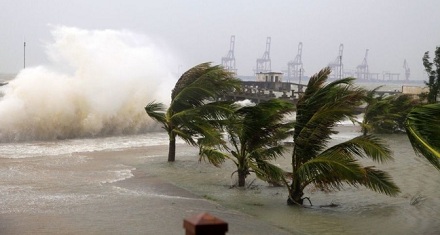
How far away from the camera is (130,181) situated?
39.9 ft

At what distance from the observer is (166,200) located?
33.2ft

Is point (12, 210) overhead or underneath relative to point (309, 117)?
underneath

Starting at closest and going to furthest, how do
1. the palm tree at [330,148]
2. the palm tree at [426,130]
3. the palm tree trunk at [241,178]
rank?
1. the palm tree at [426,130]
2. the palm tree at [330,148]
3. the palm tree trunk at [241,178]

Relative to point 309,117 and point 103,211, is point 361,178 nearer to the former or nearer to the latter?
point 309,117

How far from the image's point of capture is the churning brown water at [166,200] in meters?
8.29

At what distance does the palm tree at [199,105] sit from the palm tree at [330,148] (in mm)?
3150

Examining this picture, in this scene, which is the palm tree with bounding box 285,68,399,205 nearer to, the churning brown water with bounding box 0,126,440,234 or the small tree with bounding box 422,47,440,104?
the churning brown water with bounding box 0,126,440,234

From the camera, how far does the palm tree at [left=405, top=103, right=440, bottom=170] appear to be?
727 cm

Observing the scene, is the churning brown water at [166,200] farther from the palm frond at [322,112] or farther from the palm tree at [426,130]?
the palm tree at [426,130]

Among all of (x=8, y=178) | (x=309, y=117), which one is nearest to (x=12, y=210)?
(x=8, y=178)

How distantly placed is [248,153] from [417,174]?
530 centimetres

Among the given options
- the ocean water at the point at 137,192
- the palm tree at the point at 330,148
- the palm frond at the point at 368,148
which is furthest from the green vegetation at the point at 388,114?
the palm frond at the point at 368,148

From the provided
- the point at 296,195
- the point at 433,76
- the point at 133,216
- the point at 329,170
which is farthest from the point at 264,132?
the point at 433,76

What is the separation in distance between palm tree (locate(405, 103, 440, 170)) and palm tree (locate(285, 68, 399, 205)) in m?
1.14
